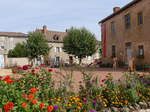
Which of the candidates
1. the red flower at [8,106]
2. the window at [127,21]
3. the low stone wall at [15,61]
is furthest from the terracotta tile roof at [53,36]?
the red flower at [8,106]

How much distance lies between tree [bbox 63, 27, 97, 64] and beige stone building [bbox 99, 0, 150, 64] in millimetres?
4319

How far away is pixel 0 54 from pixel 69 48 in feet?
38.6

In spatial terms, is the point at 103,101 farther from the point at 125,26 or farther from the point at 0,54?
the point at 0,54

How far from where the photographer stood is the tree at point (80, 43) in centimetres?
2263

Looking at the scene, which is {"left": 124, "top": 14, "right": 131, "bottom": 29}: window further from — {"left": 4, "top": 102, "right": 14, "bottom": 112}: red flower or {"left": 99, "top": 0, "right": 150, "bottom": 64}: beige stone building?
{"left": 4, "top": 102, "right": 14, "bottom": 112}: red flower

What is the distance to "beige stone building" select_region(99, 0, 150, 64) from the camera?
41.2 feet

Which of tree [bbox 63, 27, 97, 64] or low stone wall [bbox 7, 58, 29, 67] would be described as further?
low stone wall [bbox 7, 58, 29, 67]

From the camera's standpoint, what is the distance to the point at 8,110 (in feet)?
6.17

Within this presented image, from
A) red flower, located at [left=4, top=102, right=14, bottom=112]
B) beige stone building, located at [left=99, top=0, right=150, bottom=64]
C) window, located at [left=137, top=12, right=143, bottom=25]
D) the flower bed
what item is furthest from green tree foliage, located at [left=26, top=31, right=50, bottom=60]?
red flower, located at [left=4, top=102, right=14, bottom=112]

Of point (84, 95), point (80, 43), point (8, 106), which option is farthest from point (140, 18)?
point (8, 106)


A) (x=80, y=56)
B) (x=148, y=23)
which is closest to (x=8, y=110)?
(x=148, y=23)

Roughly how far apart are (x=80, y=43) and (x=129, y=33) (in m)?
9.47

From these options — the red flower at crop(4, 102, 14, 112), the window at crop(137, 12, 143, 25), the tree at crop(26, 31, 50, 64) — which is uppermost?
the window at crop(137, 12, 143, 25)

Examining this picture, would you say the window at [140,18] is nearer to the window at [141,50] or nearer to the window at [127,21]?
the window at [127,21]
